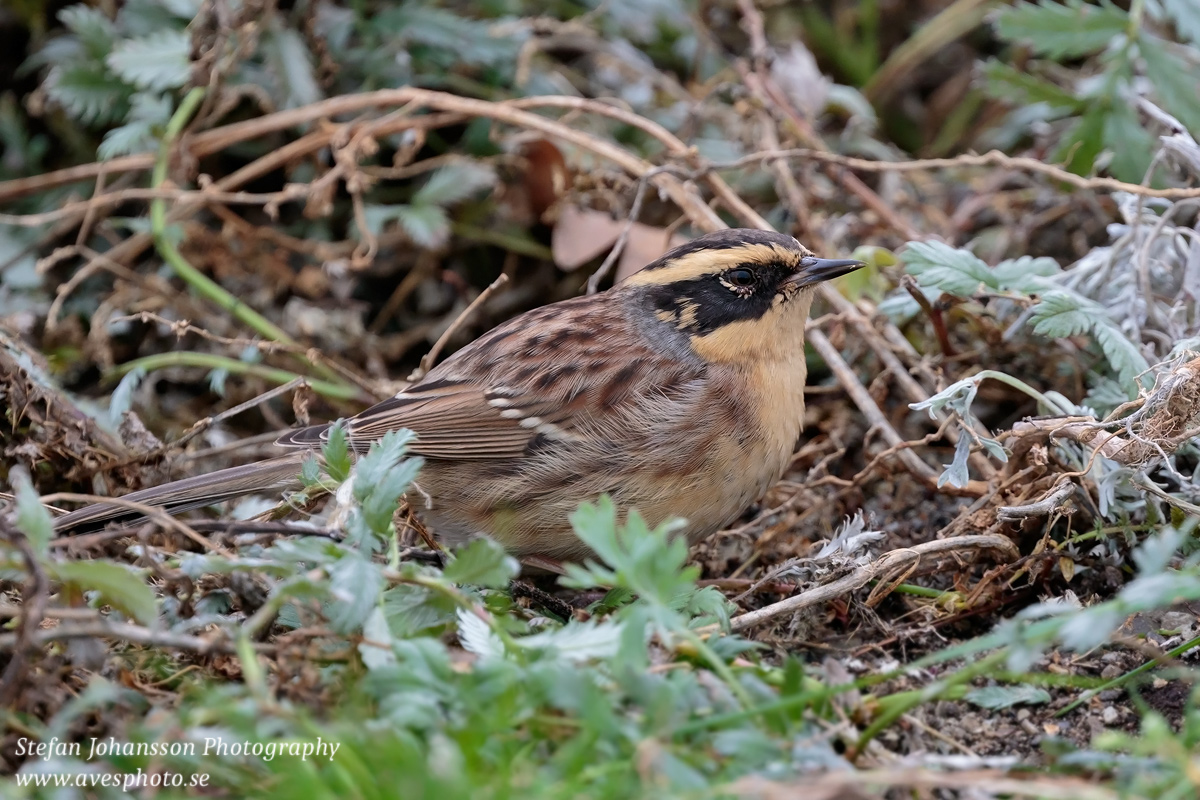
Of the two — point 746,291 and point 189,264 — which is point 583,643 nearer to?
point 746,291

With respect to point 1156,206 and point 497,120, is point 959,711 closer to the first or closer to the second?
point 1156,206

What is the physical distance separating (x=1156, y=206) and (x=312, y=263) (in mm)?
3968

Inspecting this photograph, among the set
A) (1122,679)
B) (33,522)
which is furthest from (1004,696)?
(33,522)

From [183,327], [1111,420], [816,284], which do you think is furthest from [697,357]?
[183,327]

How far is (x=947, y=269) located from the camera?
436cm

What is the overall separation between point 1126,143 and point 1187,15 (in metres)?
0.58

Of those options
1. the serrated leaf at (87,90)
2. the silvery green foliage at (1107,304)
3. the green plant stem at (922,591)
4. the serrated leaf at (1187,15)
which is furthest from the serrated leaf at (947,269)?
the serrated leaf at (87,90)

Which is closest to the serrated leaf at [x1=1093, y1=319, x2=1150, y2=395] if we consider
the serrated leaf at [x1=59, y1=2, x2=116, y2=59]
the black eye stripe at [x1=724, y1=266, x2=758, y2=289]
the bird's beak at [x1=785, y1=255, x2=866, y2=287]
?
the bird's beak at [x1=785, y1=255, x2=866, y2=287]

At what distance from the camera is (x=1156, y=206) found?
5059mm

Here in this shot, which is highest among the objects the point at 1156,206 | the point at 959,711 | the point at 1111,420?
the point at 1156,206

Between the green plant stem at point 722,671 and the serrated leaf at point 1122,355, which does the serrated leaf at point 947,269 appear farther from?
the green plant stem at point 722,671

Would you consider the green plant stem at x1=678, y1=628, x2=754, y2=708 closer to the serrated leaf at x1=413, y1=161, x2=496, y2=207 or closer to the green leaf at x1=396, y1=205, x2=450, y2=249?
the green leaf at x1=396, y1=205, x2=450, y2=249

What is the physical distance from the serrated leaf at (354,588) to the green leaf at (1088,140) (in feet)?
12.4

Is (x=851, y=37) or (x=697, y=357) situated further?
(x=851, y=37)
